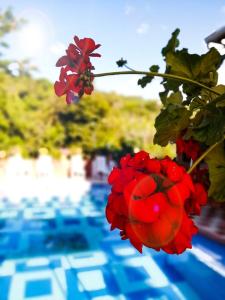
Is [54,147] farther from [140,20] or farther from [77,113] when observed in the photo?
[140,20]

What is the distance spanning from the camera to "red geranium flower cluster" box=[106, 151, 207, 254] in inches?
19.1

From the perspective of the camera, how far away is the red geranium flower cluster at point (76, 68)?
0.71 meters

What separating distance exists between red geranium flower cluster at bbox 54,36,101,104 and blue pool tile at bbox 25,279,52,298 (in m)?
3.09

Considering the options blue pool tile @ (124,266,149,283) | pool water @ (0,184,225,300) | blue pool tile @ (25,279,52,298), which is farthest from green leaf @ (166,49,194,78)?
blue pool tile @ (124,266,149,283)

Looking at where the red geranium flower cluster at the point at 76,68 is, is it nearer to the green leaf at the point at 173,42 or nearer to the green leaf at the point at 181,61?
the green leaf at the point at 181,61

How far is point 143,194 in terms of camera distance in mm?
505

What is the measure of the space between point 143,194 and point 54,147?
46.6 ft

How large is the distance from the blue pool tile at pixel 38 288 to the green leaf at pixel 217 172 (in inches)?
120

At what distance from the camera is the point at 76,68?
0.72 meters

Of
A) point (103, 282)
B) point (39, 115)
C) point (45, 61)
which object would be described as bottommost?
point (103, 282)

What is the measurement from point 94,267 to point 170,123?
3656 mm

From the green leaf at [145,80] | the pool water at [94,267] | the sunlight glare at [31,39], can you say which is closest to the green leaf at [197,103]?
the green leaf at [145,80]

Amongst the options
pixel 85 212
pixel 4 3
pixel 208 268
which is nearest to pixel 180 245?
pixel 208 268

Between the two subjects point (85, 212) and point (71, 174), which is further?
point (71, 174)
